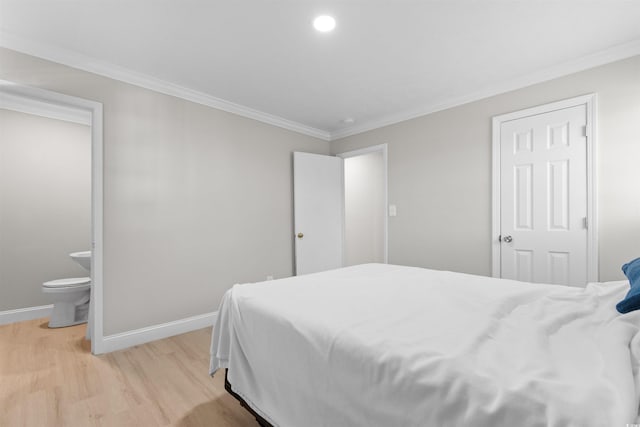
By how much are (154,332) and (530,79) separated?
4137 mm

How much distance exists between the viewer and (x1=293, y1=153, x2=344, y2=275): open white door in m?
3.98

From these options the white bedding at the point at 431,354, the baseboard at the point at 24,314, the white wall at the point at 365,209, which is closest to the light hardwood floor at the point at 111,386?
the white bedding at the point at 431,354

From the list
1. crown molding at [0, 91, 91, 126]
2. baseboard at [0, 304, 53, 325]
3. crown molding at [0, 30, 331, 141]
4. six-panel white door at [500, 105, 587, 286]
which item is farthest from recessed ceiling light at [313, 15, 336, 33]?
baseboard at [0, 304, 53, 325]

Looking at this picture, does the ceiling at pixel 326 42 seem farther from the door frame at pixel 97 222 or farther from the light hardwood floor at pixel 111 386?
the light hardwood floor at pixel 111 386

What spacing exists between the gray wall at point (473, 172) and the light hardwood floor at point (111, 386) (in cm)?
252

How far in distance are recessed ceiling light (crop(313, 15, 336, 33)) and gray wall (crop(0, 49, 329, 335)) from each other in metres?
1.67

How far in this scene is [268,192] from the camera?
3736 mm

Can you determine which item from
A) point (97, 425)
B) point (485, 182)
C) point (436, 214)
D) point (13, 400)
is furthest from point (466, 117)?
point (13, 400)

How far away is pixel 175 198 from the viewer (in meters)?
2.93

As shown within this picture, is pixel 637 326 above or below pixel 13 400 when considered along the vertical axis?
above

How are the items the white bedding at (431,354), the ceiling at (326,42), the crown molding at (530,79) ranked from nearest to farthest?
the white bedding at (431,354), the ceiling at (326,42), the crown molding at (530,79)

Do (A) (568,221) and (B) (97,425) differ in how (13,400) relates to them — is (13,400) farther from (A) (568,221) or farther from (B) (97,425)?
(A) (568,221)

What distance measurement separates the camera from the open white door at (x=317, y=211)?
3.98m

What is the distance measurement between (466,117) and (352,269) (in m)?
2.12
